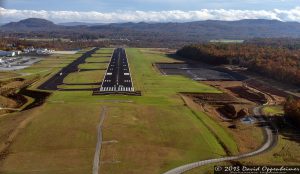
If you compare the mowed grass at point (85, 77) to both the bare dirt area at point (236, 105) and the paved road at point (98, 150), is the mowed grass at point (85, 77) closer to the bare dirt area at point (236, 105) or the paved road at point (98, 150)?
the bare dirt area at point (236, 105)

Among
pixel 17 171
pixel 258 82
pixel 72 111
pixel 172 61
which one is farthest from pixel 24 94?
pixel 172 61

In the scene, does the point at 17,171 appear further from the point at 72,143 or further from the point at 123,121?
the point at 123,121

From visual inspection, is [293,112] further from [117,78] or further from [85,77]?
[85,77]

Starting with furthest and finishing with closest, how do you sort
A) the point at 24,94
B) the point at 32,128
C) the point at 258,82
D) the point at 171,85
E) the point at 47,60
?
the point at 47,60 < the point at 258,82 < the point at 171,85 < the point at 24,94 < the point at 32,128

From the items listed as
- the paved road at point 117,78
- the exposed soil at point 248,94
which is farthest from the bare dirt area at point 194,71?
the exposed soil at point 248,94

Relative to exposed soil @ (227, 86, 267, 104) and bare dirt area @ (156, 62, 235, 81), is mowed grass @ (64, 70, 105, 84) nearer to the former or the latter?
bare dirt area @ (156, 62, 235, 81)

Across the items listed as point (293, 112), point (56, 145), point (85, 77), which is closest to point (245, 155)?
point (293, 112)

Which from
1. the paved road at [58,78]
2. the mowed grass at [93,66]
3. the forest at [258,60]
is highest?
the forest at [258,60]
